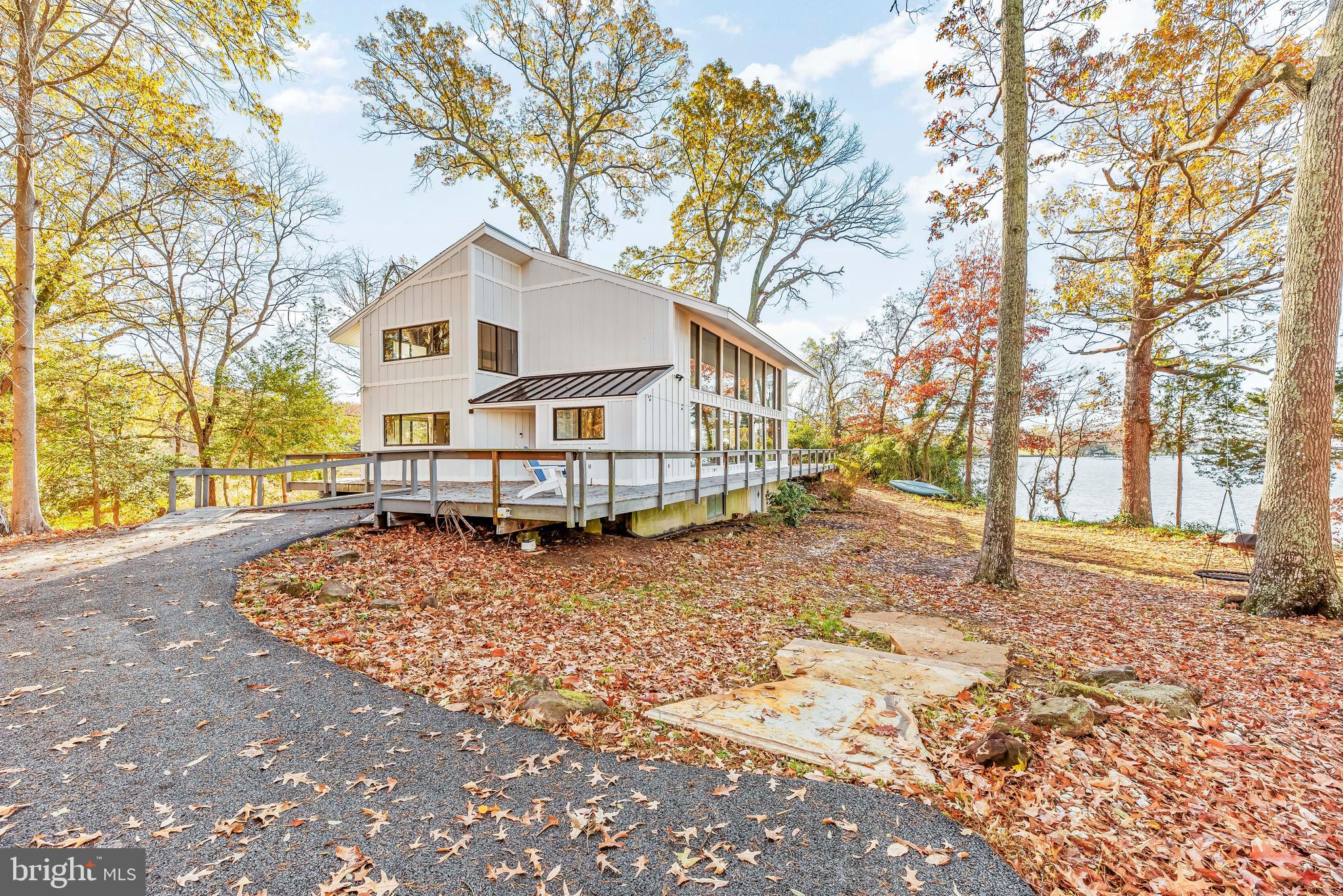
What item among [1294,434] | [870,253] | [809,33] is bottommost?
[1294,434]

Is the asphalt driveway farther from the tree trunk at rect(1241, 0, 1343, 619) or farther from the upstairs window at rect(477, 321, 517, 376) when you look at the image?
the upstairs window at rect(477, 321, 517, 376)

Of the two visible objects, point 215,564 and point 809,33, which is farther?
point 809,33

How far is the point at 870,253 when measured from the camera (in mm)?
20953

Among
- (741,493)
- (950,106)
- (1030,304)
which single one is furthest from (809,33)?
(741,493)

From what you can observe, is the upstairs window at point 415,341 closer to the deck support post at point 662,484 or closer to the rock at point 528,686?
the deck support post at point 662,484

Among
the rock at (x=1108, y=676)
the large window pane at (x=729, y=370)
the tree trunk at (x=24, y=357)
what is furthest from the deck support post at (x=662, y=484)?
Result: the tree trunk at (x=24, y=357)

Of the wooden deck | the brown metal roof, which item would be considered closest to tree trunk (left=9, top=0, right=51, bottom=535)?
the wooden deck

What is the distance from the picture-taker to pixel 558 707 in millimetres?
3656

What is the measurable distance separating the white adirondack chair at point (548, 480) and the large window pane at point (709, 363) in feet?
18.3

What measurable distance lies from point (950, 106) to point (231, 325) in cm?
2339

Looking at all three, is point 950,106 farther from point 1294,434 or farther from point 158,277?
point 158,277

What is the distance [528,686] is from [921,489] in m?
21.5

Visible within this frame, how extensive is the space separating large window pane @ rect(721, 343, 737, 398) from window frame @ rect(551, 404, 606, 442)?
4.65 metres

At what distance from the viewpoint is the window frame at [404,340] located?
12773mm
